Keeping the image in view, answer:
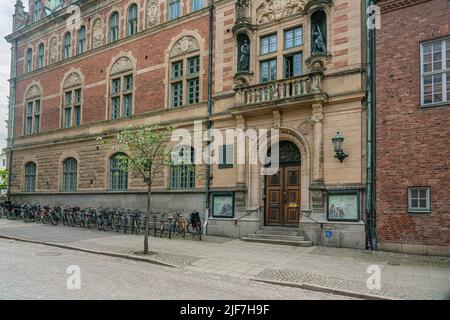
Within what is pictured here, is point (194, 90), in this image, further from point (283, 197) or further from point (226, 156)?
point (283, 197)

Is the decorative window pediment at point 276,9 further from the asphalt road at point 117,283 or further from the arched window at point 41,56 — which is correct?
the arched window at point 41,56

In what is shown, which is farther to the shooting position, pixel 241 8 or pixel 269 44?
pixel 241 8

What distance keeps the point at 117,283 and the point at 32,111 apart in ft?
77.3

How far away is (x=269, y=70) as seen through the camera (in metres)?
16.2

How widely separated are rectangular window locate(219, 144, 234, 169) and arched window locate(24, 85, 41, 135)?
16.6 metres

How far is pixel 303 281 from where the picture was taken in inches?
332

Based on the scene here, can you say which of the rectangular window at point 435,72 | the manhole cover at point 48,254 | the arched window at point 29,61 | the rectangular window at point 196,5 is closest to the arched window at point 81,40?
the arched window at point 29,61

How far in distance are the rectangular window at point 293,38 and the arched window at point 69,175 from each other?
15209mm

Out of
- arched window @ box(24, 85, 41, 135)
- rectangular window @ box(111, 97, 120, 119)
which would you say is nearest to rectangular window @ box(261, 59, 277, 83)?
rectangular window @ box(111, 97, 120, 119)

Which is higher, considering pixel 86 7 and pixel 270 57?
pixel 86 7

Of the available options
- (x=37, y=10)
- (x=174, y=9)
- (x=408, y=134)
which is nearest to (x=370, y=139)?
(x=408, y=134)

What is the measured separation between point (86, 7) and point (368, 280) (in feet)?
77.4
